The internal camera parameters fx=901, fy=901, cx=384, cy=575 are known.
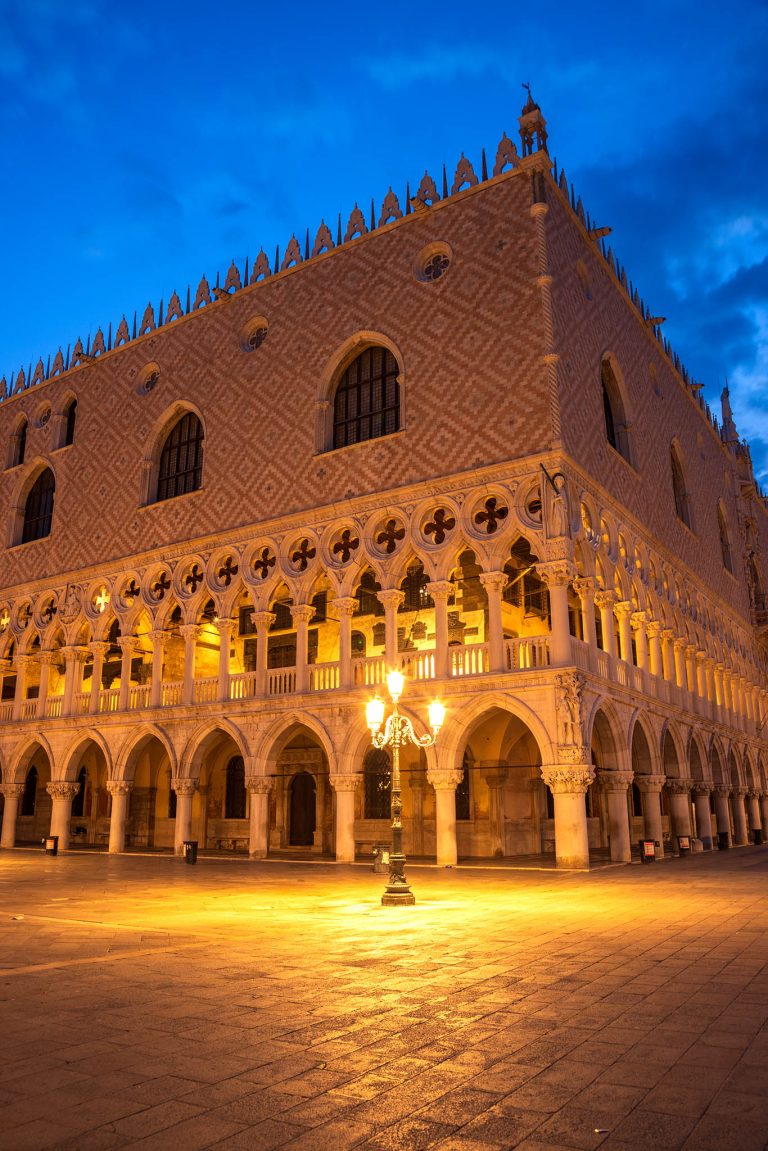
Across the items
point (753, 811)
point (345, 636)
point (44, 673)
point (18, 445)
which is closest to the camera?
point (345, 636)

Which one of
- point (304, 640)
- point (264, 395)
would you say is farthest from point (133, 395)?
point (304, 640)

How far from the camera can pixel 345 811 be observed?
18562 mm

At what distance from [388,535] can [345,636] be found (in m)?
2.33

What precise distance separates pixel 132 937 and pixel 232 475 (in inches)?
602

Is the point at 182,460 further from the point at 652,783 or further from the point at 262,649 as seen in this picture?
the point at 652,783

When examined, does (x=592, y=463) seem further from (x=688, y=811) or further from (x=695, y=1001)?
(x=695, y=1001)

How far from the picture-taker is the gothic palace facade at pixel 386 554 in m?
17.6

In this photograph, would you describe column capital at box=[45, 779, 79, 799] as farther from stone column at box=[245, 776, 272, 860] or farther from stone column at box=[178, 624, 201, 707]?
stone column at box=[245, 776, 272, 860]

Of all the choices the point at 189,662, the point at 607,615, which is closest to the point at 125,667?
the point at 189,662

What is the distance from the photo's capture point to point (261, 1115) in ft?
11.4

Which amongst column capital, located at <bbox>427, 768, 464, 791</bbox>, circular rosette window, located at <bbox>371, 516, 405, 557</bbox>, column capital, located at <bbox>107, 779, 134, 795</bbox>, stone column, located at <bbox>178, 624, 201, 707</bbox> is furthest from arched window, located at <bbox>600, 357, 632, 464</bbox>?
column capital, located at <bbox>107, 779, 134, 795</bbox>

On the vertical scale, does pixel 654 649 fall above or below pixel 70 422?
below

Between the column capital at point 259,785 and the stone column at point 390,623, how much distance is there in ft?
13.5

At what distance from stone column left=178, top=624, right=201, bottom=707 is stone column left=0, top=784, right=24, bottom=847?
7142 millimetres
